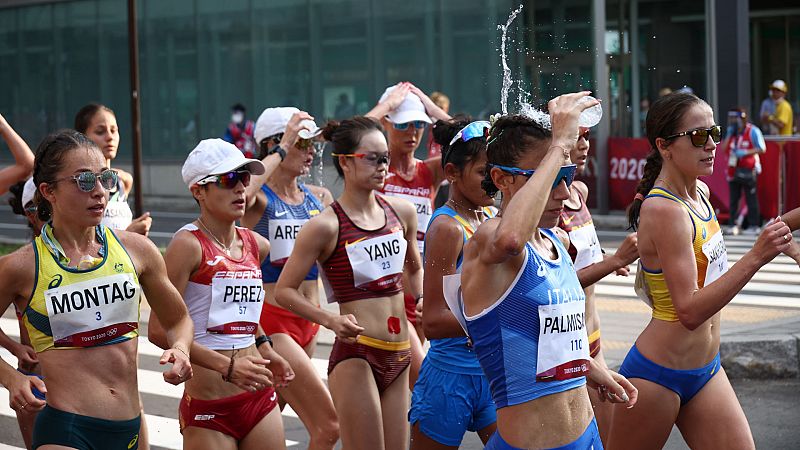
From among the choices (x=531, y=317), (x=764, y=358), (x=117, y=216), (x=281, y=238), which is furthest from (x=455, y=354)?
(x=764, y=358)

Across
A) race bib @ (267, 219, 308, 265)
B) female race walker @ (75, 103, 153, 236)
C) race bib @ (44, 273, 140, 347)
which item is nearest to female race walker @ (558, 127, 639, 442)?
race bib @ (267, 219, 308, 265)

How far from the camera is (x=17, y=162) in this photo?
6.72 meters

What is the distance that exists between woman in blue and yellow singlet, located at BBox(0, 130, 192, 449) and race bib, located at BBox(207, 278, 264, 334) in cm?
79

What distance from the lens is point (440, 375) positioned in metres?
5.45

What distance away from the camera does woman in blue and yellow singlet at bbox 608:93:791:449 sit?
4.95m

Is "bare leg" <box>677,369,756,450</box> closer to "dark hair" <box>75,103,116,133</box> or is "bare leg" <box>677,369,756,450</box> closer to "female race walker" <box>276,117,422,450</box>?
"female race walker" <box>276,117,422,450</box>

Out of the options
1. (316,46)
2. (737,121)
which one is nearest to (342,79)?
(316,46)

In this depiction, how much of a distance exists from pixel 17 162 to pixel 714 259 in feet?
12.3

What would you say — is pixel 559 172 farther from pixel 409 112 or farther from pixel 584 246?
pixel 409 112

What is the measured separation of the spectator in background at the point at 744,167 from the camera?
1855cm

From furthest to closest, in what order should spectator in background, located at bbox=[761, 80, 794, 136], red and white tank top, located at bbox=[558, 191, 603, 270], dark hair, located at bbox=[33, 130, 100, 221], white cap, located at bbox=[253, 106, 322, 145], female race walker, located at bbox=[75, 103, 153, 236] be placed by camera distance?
1. spectator in background, located at bbox=[761, 80, 794, 136]
2. white cap, located at bbox=[253, 106, 322, 145]
3. female race walker, located at bbox=[75, 103, 153, 236]
4. red and white tank top, located at bbox=[558, 191, 603, 270]
5. dark hair, located at bbox=[33, 130, 100, 221]

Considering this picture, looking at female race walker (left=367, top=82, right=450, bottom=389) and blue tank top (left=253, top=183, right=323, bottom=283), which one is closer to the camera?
blue tank top (left=253, top=183, right=323, bottom=283)

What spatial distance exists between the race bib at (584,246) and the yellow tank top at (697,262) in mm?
1144

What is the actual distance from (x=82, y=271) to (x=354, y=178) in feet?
6.96
